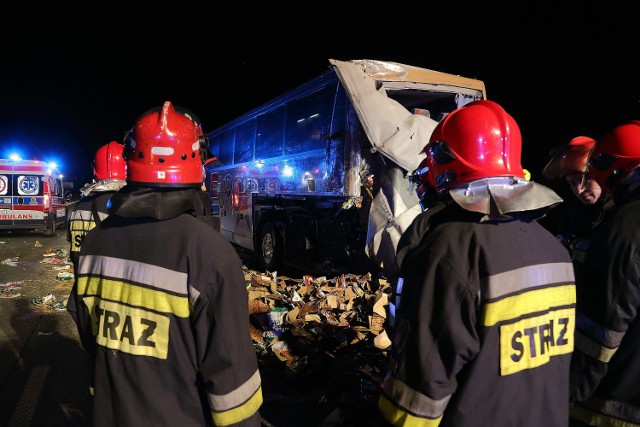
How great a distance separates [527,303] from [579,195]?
2.12 metres

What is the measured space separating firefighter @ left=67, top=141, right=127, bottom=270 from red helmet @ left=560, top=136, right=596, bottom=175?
13.5 ft

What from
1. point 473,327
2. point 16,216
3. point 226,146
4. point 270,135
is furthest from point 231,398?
point 16,216

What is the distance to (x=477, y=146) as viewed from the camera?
1.68 metres

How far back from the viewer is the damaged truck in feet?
17.7

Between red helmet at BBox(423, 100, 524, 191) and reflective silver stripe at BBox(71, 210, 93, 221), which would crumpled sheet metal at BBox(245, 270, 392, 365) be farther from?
red helmet at BBox(423, 100, 524, 191)

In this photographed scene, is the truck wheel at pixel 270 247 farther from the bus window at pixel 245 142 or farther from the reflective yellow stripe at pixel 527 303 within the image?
the reflective yellow stripe at pixel 527 303

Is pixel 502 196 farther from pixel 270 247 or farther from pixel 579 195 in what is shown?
pixel 270 247

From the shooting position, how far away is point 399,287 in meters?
1.77

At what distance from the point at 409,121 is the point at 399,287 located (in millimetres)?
4122

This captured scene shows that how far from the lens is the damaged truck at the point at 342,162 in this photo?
5.39 metres

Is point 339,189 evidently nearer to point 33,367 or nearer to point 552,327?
point 33,367

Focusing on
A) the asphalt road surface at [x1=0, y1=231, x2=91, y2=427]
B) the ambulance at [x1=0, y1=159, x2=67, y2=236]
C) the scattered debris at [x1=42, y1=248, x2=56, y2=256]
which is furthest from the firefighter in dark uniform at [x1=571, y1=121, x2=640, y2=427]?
the ambulance at [x1=0, y1=159, x2=67, y2=236]

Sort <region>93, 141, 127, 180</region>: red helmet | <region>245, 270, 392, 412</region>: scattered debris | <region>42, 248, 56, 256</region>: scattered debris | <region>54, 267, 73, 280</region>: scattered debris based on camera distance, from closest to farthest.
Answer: <region>245, 270, 392, 412</region>: scattered debris < <region>93, 141, 127, 180</region>: red helmet < <region>54, 267, 73, 280</region>: scattered debris < <region>42, 248, 56, 256</region>: scattered debris

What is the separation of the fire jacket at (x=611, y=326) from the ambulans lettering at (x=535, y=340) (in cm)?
29
